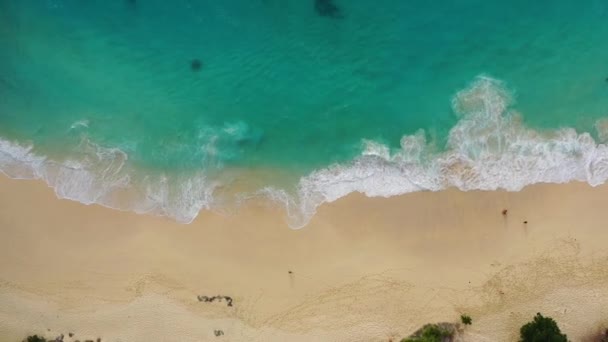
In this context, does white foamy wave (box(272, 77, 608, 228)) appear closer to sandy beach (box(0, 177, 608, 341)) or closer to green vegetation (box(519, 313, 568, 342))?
sandy beach (box(0, 177, 608, 341))

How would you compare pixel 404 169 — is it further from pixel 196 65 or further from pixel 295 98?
pixel 196 65

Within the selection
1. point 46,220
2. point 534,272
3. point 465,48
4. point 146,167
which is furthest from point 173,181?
point 534,272

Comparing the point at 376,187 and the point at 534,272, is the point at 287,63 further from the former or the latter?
the point at 534,272

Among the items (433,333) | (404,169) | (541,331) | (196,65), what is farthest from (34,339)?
(541,331)

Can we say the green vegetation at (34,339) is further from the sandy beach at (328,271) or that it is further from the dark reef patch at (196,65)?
the dark reef patch at (196,65)

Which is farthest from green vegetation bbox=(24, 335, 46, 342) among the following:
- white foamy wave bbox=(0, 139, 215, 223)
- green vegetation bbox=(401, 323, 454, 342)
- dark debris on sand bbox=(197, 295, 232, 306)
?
green vegetation bbox=(401, 323, 454, 342)

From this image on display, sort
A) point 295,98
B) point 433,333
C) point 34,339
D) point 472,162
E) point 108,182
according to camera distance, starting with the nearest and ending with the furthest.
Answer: point 433,333
point 34,339
point 472,162
point 108,182
point 295,98
